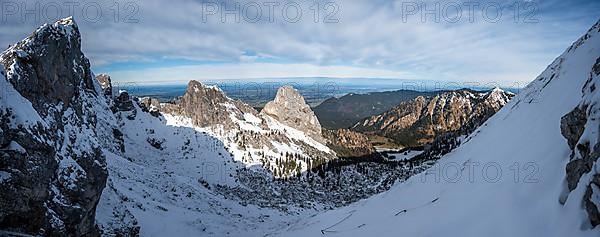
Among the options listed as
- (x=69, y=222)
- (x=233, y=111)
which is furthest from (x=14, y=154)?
(x=233, y=111)

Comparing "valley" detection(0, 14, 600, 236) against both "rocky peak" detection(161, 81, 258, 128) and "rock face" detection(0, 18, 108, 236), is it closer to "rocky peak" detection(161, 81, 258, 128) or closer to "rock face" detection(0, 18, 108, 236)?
"rock face" detection(0, 18, 108, 236)

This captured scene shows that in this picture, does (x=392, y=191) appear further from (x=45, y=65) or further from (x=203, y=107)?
(x=203, y=107)

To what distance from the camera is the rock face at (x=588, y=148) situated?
25.0 ft

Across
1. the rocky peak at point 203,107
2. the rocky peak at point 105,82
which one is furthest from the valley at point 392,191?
the rocky peak at point 203,107

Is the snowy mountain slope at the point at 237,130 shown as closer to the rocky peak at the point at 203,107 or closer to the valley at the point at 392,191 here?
the rocky peak at the point at 203,107

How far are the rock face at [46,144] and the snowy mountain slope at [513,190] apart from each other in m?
16.8

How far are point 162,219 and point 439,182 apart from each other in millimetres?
34831

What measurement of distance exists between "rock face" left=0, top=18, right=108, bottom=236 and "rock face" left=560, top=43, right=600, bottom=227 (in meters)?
21.6

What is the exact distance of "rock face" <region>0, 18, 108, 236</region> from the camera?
50.2ft

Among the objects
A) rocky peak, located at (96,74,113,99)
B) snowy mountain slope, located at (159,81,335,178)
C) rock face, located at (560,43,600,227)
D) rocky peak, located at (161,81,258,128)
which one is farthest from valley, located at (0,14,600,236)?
rocky peak, located at (161,81,258,128)

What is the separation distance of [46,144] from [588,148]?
75.5 ft

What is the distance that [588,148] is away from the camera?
28.2 ft

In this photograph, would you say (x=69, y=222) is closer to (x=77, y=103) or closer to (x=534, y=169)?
(x=77, y=103)

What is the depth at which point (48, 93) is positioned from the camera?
21.5m
